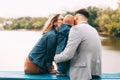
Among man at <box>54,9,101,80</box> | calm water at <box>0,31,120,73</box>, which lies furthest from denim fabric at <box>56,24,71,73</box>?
calm water at <box>0,31,120,73</box>

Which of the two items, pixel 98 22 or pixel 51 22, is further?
pixel 98 22

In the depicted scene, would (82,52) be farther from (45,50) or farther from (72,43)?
(45,50)

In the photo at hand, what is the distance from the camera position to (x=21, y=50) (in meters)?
8.59

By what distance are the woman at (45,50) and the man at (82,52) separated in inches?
7.8

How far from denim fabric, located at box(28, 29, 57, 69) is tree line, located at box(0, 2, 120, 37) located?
3511 millimetres

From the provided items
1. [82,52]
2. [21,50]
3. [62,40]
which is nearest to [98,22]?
[21,50]

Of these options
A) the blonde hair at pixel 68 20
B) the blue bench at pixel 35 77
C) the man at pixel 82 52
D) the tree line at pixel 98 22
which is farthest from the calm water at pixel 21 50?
the man at pixel 82 52

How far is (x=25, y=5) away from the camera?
943 cm

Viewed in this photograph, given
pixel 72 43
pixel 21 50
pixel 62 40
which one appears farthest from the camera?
pixel 21 50

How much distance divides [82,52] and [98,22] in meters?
4.78

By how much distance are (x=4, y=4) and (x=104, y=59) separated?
3184mm

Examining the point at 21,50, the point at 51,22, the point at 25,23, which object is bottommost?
the point at 21,50

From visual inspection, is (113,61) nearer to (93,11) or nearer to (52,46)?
(93,11)

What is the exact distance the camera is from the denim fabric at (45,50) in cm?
315
